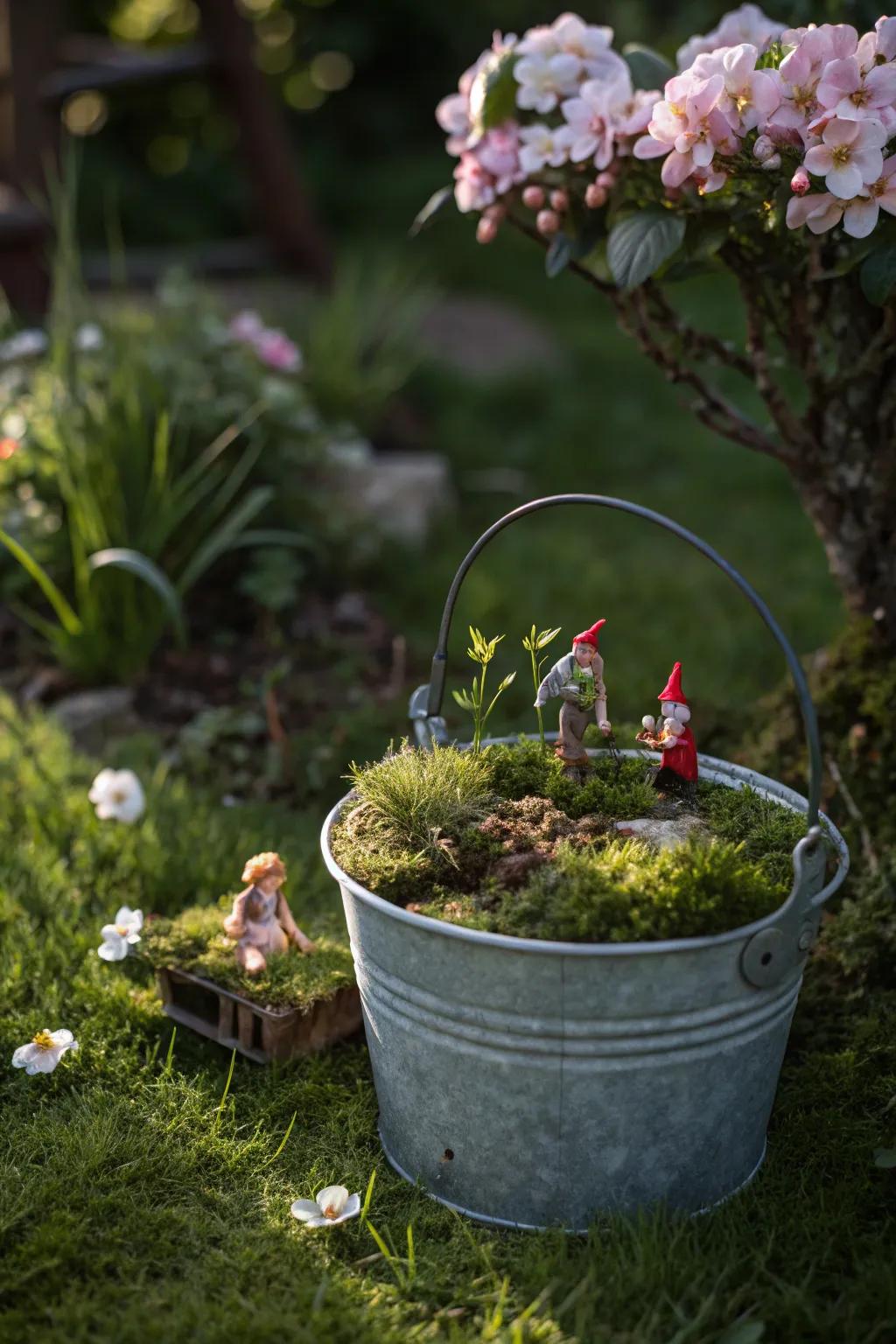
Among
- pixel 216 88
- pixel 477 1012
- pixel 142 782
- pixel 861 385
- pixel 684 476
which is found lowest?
pixel 684 476

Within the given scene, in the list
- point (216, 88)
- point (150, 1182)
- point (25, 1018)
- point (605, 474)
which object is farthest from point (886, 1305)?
point (216, 88)

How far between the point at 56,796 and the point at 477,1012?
Result: 1566 mm

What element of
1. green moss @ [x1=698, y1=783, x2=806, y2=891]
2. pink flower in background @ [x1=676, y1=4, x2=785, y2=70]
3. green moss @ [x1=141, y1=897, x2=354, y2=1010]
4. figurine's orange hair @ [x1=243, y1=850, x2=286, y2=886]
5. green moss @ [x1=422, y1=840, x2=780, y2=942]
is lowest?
green moss @ [x1=141, y1=897, x2=354, y2=1010]

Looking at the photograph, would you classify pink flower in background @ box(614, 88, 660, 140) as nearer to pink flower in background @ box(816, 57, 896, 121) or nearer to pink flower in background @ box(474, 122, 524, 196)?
pink flower in background @ box(474, 122, 524, 196)

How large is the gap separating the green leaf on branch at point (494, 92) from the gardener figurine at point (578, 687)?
0.97 meters

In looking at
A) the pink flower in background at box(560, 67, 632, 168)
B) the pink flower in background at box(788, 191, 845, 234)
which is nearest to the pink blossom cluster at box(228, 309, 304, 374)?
the pink flower in background at box(560, 67, 632, 168)

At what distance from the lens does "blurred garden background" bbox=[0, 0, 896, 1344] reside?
1.62m

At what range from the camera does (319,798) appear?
2.93 m

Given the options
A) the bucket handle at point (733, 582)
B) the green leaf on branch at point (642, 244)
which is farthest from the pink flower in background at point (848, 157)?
the bucket handle at point (733, 582)

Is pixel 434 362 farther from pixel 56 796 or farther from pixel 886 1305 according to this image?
pixel 886 1305

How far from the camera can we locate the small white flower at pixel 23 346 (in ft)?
12.3

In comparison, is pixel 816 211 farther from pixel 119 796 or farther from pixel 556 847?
pixel 119 796

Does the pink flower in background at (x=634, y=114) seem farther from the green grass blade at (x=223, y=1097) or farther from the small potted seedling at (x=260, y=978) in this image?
the green grass blade at (x=223, y=1097)

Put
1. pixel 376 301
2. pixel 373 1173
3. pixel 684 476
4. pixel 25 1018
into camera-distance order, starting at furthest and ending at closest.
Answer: pixel 684 476, pixel 376 301, pixel 25 1018, pixel 373 1173
